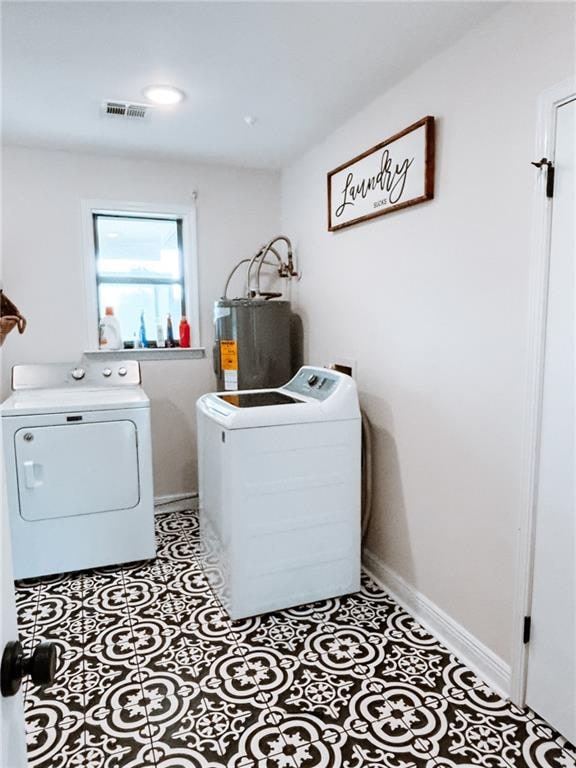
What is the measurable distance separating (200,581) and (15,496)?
3.37 ft

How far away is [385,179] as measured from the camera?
2348mm

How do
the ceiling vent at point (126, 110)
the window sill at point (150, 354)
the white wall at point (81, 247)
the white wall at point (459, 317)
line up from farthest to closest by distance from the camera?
the window sill at point (150, 354) → the white wall at point (81, 247) → the ceiling vent at point (126, 110) → the white wall at point (459, 317)

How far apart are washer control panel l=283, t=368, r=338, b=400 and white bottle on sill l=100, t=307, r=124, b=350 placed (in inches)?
50.6

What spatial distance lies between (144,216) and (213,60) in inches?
60.5

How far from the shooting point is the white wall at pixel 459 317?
5.58 feet

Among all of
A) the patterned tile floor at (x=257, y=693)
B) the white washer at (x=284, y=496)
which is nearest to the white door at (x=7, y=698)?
the patterned tile floor at (x=257, y=693)

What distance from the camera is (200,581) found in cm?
264

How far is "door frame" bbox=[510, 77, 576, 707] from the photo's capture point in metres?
1.56

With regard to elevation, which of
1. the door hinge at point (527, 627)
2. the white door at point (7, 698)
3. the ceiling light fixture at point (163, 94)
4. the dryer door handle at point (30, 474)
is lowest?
the door hinge at point (527, 627)

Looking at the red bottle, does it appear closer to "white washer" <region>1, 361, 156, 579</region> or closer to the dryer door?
"white washer" <region>1, 361, 156, 579</region>

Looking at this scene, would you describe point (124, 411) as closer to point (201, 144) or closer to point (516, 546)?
point (201, 144)

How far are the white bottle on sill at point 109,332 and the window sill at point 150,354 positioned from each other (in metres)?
0.04

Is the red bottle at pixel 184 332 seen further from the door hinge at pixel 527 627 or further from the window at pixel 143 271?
the door hinge at pixel 527 627

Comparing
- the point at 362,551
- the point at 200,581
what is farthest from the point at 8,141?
the point at 362,551
